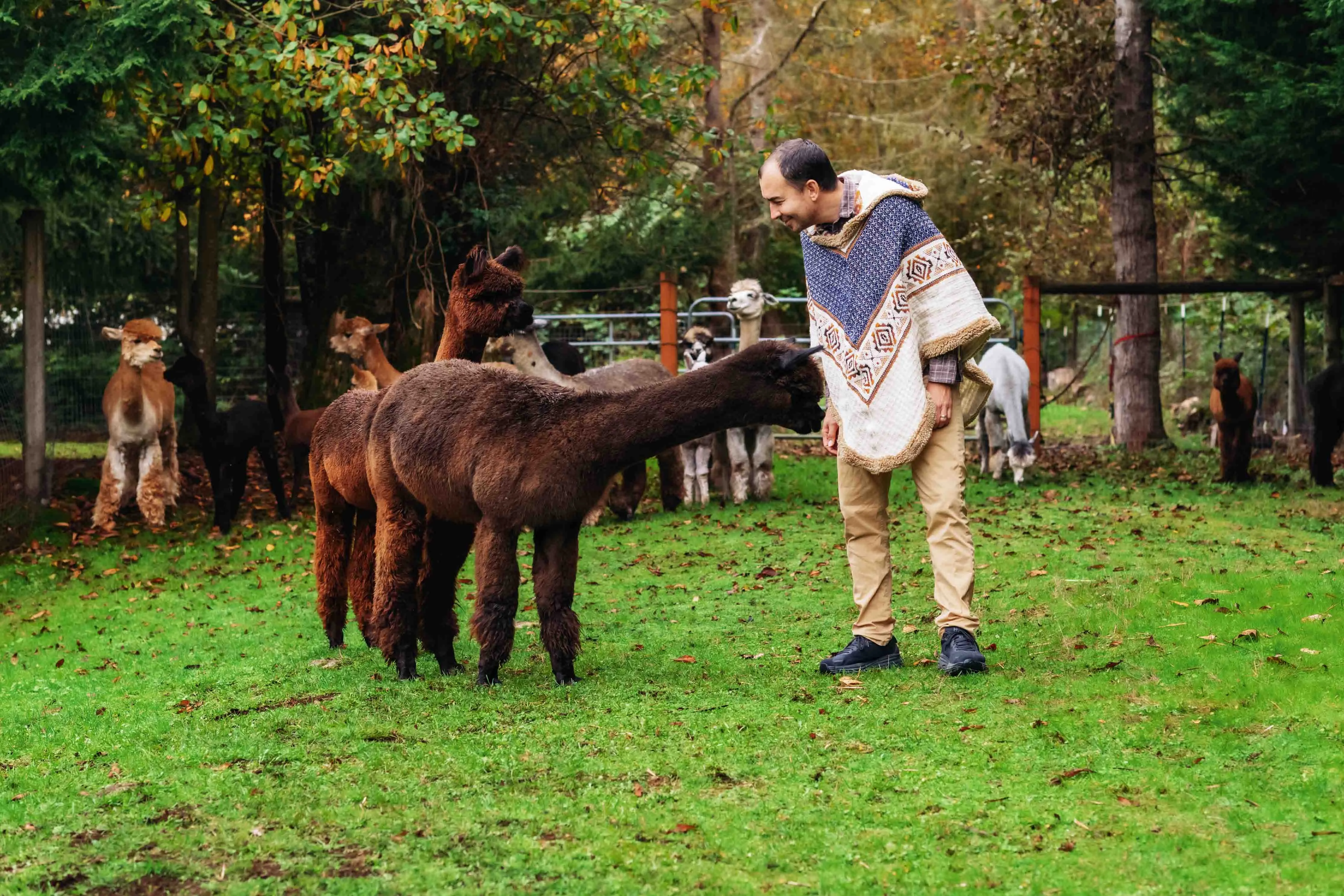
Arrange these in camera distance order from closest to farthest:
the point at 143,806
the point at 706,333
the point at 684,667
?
the point at 143,806
the point at 684,667
the point at 706,333

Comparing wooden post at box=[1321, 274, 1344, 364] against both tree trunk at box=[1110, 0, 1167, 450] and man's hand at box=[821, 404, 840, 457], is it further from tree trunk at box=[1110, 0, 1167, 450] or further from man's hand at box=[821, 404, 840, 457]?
man's hand at box=[821, 404, 840, 457]

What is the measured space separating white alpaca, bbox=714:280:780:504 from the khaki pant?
307 inches

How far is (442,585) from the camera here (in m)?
6.66

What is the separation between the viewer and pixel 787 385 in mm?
5410

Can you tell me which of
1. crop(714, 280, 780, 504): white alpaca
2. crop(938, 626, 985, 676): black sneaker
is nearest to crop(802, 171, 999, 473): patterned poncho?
crop(938, 626, 985, 676): black sneaker

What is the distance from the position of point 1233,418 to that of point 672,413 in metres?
10.1

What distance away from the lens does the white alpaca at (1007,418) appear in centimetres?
1448

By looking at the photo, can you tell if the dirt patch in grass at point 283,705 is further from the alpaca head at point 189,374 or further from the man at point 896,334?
the alpaca head at point 189,374

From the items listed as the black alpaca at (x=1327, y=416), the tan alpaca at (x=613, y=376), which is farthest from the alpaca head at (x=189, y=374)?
the black alpaca at (x=1327, y=416)

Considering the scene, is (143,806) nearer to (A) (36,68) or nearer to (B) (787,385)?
(B) (787,385)

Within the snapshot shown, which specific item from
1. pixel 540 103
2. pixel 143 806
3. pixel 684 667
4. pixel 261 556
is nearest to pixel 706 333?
pixel 540 103

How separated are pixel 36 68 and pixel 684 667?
25.1ft

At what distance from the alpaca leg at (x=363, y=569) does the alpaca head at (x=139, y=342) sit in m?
6.58

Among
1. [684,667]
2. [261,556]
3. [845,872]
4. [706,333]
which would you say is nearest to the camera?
[845,872]
